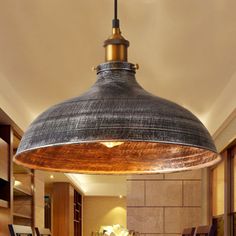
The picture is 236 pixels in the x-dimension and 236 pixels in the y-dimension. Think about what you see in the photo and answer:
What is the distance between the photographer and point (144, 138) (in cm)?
123

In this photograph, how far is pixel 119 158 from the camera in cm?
185

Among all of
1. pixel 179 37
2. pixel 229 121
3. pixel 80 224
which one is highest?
pixel 179 37

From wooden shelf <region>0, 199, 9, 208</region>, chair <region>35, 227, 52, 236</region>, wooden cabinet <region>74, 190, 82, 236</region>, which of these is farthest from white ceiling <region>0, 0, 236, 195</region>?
wooden cabinet <region>74, 190, 82, 236</region>

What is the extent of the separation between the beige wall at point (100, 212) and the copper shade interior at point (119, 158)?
1311 cm

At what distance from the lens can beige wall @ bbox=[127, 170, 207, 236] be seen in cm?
706

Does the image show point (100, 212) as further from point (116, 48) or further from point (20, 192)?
point (116, 48)

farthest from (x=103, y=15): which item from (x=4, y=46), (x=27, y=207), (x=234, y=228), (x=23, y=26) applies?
(x=27, y=207)

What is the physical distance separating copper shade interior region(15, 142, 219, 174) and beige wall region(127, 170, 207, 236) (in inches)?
207

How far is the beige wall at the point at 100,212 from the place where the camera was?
14.8 meters

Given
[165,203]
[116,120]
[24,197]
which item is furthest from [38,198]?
[116,120]

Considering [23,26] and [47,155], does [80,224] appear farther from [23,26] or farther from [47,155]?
[47,155]

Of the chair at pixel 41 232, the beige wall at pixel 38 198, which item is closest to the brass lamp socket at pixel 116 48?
the chair at pixel 41 232

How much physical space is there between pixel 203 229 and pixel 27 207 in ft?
9.81

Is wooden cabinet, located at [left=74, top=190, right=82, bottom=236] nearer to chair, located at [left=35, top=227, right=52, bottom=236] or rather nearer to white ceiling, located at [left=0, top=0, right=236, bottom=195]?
white ceiling, located at [left=0, top=0, right=236, bottom=195]
